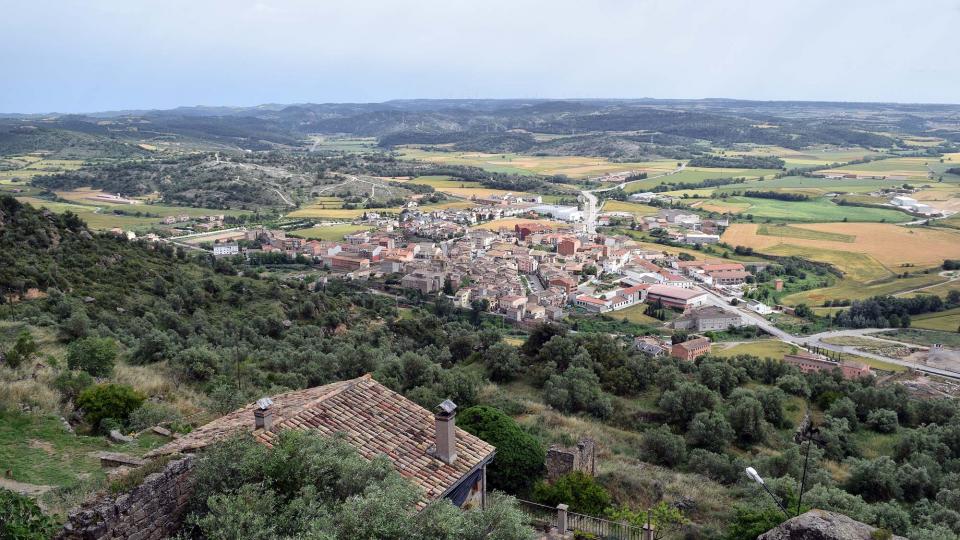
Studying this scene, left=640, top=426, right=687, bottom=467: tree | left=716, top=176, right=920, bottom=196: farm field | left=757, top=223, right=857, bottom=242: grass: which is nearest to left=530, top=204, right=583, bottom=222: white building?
left=757, top=223, right=857, bottom=242: grass

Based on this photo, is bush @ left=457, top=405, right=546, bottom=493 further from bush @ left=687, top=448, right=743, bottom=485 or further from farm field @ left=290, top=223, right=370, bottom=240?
farm field @ left=290, top=223, right=370, bottom=240

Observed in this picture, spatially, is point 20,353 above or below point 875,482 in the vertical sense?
above

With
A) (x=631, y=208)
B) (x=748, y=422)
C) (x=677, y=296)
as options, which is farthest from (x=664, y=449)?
(x=631, y=208)

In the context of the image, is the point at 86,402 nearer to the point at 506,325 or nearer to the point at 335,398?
the point at 335,398

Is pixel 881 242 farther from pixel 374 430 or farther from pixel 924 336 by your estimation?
pixel 374 430

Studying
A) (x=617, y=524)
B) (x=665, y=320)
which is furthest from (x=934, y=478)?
(x=665, y=320)

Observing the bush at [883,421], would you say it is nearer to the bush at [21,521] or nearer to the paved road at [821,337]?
the paved road at [821,337]

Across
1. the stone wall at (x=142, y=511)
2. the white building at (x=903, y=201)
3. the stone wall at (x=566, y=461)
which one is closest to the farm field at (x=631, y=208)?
the white building at (x=903, y=201)
